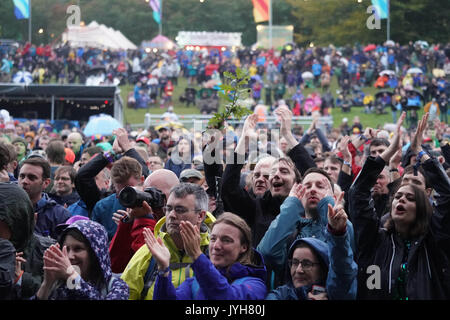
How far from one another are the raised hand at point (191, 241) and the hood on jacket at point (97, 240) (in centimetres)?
46

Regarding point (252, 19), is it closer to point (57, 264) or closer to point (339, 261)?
point (339, 261)

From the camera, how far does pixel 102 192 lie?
5.76 meters

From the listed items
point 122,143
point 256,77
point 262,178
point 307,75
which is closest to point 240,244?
point 262,178

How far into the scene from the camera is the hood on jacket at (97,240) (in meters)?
3.49

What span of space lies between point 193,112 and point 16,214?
27.6 m

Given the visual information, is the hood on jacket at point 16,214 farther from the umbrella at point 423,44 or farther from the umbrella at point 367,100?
the umbrella at point 423,44

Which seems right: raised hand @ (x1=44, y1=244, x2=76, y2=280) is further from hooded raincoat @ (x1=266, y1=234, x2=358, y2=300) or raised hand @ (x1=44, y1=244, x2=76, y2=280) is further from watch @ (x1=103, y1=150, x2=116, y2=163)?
watch @ (x1=103, y1=150, x2=116, y2=163)

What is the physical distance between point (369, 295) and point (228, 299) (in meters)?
0.88

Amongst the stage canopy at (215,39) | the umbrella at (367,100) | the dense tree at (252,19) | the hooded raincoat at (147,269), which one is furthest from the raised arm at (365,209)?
the stage canopy at (215,39)

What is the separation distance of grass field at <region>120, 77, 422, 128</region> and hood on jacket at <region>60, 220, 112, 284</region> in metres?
23.7

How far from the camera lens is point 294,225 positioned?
396 cm
